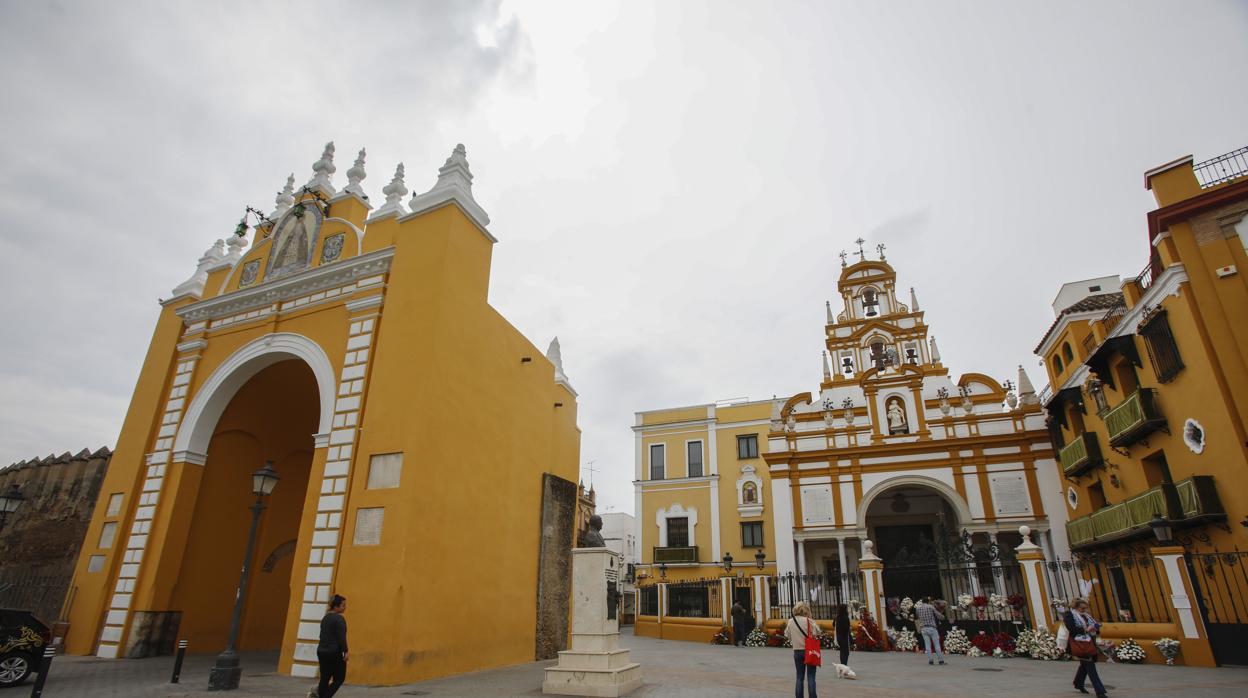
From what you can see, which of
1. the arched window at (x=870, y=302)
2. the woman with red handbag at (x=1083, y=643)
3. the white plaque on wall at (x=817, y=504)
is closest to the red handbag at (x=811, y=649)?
the woman with red handbag at (x=1083, y=643)

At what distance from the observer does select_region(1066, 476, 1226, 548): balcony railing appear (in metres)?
12.3

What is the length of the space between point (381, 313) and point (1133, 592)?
757 inches

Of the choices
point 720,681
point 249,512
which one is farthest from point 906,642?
point 249,512

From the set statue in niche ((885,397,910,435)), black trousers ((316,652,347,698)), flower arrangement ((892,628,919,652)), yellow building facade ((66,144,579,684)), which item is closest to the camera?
black trousers ((316,652,347,698))

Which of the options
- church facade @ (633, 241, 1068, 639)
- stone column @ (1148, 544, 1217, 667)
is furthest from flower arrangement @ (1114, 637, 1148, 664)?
church facade @ (633, 241, 1068, 639)

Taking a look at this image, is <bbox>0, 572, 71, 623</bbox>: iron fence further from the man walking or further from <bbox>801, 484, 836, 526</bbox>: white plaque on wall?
<bbox>801, 484, 836, 526</bbox>: white plaque on wall

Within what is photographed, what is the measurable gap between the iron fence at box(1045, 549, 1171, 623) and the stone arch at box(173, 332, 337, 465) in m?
17.1

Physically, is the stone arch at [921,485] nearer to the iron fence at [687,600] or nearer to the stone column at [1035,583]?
the stone column at [1035,583]

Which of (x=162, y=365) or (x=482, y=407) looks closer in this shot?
(x=482, y=407)

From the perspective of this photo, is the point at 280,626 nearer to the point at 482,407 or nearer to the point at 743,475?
the point at 482,407

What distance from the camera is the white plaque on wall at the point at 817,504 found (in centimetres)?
2180

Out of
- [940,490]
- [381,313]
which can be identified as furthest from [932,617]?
[381,313]

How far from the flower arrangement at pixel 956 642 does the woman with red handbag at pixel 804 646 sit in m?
9.76

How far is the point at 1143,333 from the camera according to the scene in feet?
47.4
